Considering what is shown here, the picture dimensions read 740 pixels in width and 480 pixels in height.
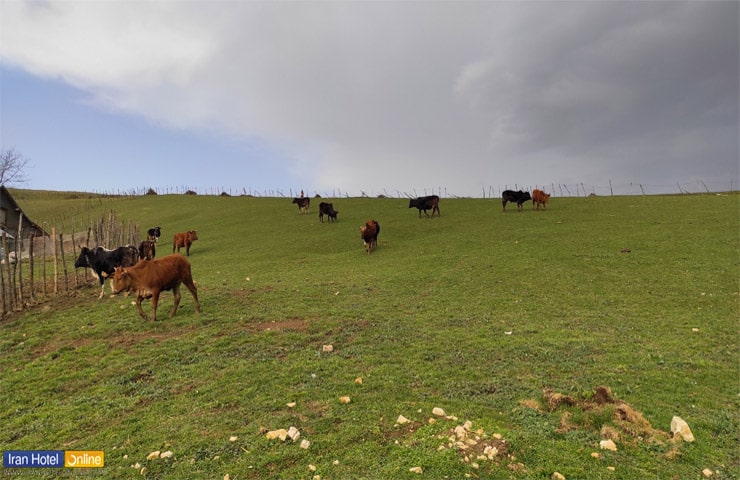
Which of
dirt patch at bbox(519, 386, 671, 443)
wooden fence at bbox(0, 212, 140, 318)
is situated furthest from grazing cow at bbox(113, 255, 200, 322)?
dirt patch at bbox(519, 386, 671, 443)

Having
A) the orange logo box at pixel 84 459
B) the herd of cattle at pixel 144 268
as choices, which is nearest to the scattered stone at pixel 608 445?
the orange logo box at pixel 84 459

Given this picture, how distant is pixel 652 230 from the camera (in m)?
19.7

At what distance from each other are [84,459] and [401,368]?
445 cm

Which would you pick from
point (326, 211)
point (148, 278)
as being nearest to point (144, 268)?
point (148, 278)

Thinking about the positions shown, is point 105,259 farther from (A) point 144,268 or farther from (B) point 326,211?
(B) point 326,211

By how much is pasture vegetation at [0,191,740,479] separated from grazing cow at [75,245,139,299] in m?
0.91

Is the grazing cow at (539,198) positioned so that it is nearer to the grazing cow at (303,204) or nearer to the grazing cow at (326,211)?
the grazing cow at (326,211)

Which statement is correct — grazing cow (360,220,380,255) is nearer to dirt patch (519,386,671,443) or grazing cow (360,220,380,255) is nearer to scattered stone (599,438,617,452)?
dirt patch (519,386,671,443)

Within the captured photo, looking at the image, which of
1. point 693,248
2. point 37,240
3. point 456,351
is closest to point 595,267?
point 693,248

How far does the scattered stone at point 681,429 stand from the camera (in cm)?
467

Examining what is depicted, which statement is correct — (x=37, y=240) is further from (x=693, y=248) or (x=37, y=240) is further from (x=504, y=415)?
(x=693, y=248)

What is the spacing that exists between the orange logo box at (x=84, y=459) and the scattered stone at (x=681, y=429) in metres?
6.66

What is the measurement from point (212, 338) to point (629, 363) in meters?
7.97

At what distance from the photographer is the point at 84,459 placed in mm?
4789
